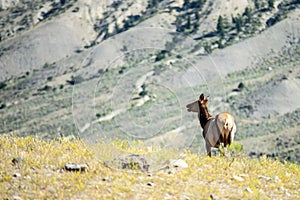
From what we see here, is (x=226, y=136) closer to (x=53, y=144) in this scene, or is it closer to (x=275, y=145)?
(x=53, y=144)

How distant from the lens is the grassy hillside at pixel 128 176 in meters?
11.8

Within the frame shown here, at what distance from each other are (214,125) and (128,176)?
3.54m

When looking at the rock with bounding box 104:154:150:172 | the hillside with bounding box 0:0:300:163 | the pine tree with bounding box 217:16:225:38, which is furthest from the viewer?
the pine tree with bounding box 217:16:225:38

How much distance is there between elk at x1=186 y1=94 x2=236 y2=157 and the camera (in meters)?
15.1

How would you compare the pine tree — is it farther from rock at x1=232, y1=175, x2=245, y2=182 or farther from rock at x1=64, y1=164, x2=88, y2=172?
rock at x1=64, y1=164, x2=88, y2=172

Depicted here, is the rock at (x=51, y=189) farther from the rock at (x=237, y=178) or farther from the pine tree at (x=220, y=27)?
the pine tree at (x=220, y=27)

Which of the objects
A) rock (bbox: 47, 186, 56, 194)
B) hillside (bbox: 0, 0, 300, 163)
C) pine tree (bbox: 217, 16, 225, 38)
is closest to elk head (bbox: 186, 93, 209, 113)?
hillside (bbox: 0, 0, 300, 163)

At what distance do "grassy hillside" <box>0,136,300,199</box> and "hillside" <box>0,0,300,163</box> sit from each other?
640 millimetres

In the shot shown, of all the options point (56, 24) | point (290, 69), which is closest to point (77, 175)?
point (290, 69)

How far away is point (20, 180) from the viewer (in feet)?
39.7

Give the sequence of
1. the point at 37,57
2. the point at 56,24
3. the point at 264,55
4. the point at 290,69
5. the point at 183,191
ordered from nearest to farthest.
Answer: the point at 183,191 → the point at 290,69 → the point at 264,55 → the point at 37,57 → the point at 56,24

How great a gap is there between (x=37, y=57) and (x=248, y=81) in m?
71.6

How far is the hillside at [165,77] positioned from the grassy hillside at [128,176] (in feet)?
2.10

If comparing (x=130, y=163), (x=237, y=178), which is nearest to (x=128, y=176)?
(x=130, y=163)
